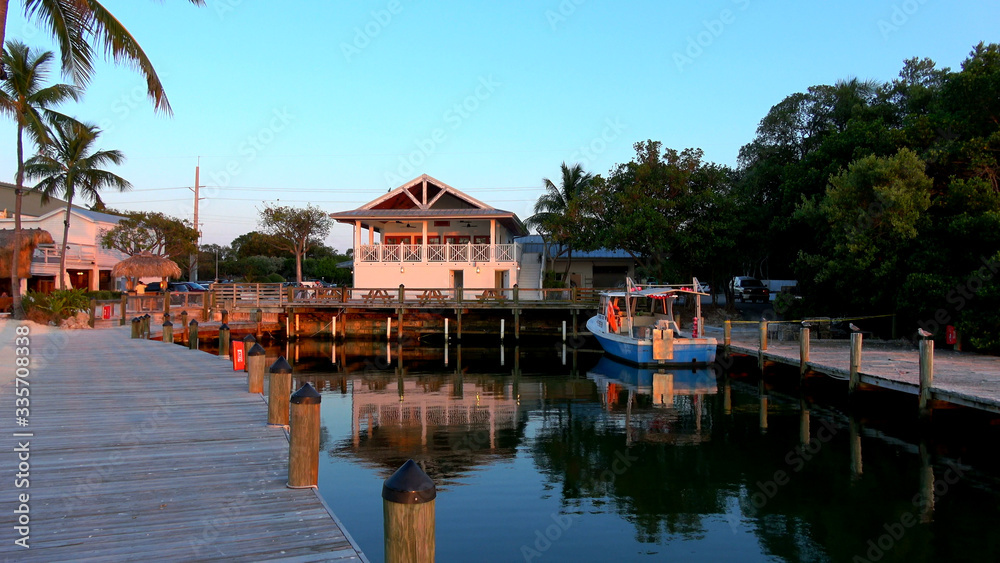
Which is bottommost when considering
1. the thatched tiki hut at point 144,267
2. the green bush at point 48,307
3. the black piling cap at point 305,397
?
the black piling cap at point 305,397

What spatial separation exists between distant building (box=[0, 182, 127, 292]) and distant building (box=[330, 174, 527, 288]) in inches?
670

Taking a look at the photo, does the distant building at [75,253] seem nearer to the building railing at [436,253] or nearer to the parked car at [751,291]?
the building railing at [436,253]

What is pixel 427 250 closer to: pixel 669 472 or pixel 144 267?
pixel 144 267

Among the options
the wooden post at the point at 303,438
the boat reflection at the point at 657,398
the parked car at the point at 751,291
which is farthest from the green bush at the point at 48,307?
the parked car at the point at 751,291

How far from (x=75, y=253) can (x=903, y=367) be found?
4142 centimetres

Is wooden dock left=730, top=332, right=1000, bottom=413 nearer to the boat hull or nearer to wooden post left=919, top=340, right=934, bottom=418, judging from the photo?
wooden post left=919, top=340, right=934, bottom=418

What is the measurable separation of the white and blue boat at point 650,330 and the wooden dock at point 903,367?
145cm

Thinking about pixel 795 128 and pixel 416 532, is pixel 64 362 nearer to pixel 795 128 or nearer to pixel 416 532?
pixel 416 532

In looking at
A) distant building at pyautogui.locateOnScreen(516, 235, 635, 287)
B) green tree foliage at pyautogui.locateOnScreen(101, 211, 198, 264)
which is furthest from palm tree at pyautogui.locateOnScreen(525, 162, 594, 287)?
green tree foliage at pyautogui.locateOnScreen(101, 211, 198, 264)

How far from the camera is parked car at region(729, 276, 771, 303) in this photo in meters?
41.6

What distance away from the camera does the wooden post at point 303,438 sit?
A: 5980 mm

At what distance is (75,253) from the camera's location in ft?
127

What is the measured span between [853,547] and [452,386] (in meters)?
13.4

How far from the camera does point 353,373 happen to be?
2300 centimetres
